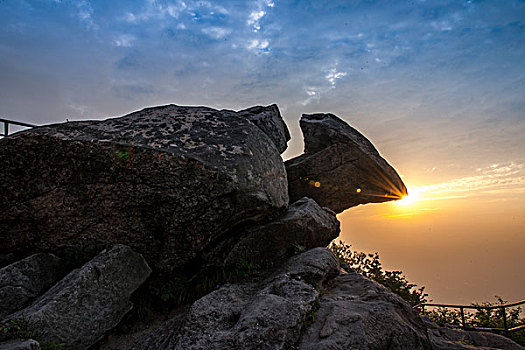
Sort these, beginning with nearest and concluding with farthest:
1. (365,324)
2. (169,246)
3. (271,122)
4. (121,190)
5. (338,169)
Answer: (365,324)
(121,190)
(169,246)
(271,122)
(338,169)

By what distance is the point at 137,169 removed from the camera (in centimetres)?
602

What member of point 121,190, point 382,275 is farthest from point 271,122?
point 382,275

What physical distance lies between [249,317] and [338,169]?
849cm

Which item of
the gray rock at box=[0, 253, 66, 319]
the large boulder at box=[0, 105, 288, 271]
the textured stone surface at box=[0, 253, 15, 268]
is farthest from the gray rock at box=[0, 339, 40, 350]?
the textured stone surface at box=[0, 253, 15, 268]

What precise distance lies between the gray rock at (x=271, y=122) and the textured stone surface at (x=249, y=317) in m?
6.08

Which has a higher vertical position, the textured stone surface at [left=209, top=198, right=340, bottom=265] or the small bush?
the textured stone surface at [left=209, top=198, right=340, bottom=265]

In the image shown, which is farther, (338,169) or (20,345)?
(338,169)

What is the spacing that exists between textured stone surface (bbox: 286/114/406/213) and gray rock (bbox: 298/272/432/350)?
21.0 ft

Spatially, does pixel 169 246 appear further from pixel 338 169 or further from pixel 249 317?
pixel 338 169

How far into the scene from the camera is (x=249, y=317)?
4305 millimetres

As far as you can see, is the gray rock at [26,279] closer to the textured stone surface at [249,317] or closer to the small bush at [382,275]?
the textured stone surface at [249,317]

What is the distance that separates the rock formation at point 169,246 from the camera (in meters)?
4.55

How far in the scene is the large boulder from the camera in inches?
236

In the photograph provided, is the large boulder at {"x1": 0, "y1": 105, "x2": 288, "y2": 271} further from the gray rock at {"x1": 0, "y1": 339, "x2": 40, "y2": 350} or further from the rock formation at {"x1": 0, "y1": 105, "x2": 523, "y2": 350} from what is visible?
the gray rock at {"x1": 0, "y1": 339, "x2": 40, "y2": 350}
